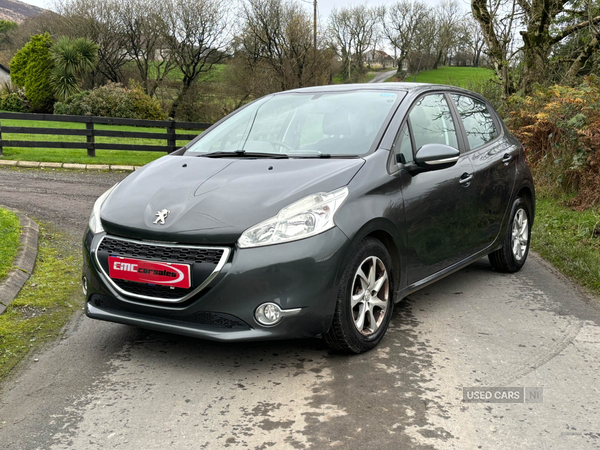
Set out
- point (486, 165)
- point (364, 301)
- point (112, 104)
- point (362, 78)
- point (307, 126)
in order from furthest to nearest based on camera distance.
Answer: point (362, 78) → point (112, 104) → point (486, 165) → point (307, 126) → point (364, 301)

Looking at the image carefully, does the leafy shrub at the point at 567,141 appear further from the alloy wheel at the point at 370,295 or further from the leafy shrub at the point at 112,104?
the leafy shrub at the point at 112,104

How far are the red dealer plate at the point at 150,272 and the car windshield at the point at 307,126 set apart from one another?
4.41 feet

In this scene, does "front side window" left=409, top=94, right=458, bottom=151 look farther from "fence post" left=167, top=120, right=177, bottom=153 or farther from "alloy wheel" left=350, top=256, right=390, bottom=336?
"fence post" left=167, top=120, right=177, bottom=153

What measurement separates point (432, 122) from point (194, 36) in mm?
41521

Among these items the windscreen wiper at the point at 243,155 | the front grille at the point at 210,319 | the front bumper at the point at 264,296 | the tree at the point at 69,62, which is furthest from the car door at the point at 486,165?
the tree at the point at 69,62

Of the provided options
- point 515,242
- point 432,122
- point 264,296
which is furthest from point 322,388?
point 515,242

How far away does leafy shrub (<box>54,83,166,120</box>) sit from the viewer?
34125mm

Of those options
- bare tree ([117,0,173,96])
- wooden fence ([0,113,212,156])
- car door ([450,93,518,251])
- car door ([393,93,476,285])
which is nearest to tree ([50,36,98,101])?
bare tree ([117,0,173,96])

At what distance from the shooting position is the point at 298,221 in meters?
3.56

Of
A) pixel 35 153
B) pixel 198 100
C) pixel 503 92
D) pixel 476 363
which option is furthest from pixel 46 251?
pixel 198 100

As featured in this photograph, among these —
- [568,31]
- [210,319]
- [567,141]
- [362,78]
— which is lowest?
[210,319]

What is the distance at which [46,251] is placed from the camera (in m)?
6.69

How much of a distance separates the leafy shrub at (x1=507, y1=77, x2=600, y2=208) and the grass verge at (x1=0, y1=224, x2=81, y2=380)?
6.75 metres

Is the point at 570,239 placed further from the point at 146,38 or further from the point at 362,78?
the point at 362,78
